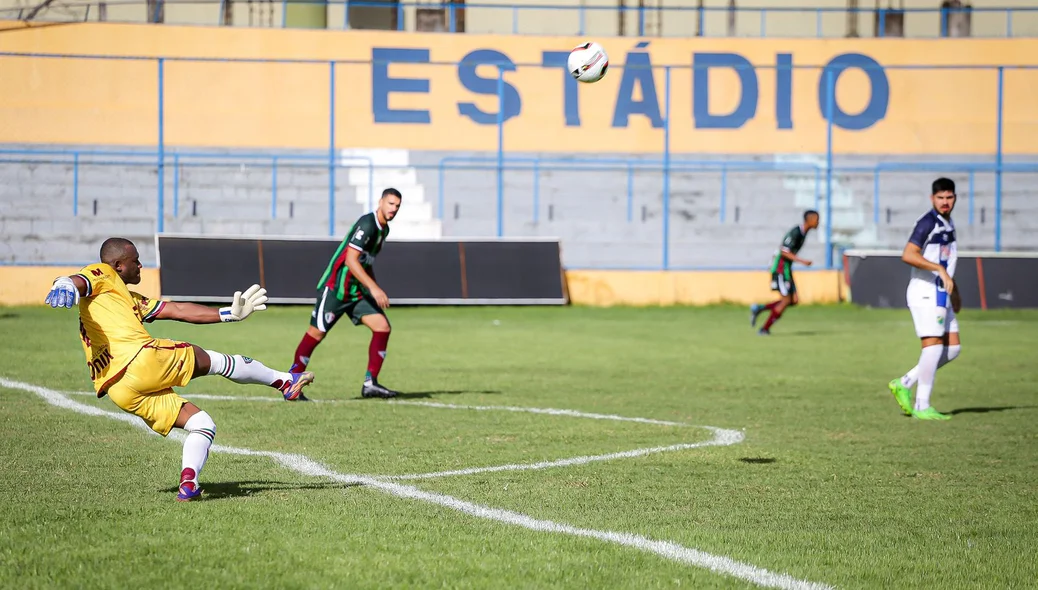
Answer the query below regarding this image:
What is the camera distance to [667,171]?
3003 centimetres

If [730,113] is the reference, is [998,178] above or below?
below

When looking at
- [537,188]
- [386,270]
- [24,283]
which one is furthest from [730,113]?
[24,283]

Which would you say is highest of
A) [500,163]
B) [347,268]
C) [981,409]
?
[500,163]

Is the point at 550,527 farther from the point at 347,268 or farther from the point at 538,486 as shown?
the point at 347,268

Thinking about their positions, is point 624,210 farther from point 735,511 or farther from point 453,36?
point 735,511

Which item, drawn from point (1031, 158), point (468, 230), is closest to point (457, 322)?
point (468, 230)

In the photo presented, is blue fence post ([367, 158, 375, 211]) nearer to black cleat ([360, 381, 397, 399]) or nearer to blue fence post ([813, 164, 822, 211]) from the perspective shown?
blue fence post ([813, 164, 822, 211])

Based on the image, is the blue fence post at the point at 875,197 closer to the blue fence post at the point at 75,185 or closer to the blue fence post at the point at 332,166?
the blue fence post at the point at 332,166

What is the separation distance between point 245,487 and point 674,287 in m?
21.6

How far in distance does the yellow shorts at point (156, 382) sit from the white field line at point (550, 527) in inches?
42.4

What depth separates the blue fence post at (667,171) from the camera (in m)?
29.0

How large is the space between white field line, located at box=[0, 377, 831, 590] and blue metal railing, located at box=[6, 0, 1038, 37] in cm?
2683

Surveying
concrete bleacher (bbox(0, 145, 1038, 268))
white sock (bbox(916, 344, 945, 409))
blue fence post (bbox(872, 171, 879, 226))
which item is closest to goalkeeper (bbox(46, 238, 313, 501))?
white sock (bbox(916, 344, 945, 409))

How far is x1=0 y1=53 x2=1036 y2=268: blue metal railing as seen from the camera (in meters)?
29.2
